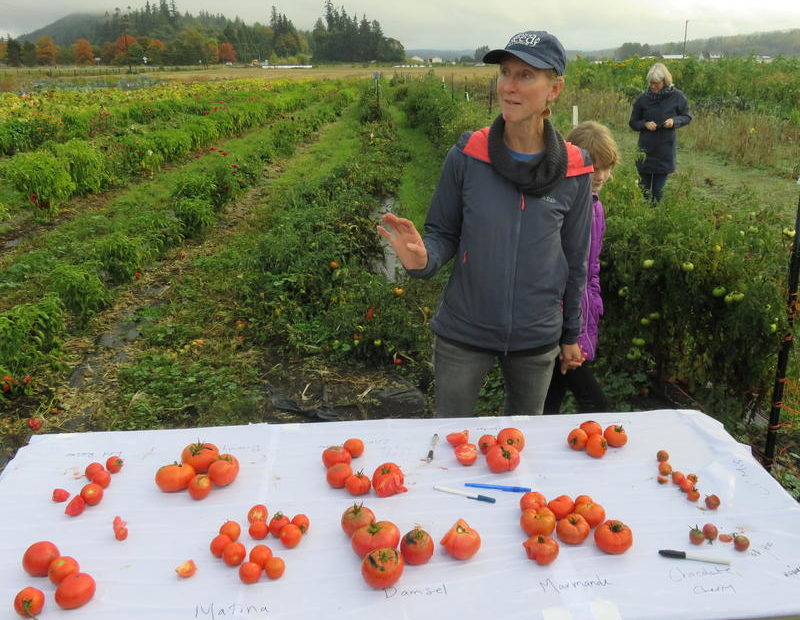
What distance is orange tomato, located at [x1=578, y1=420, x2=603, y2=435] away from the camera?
7.27ft

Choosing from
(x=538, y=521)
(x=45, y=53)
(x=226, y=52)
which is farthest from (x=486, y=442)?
→ (x=226, y=52)

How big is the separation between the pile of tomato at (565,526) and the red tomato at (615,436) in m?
0.38

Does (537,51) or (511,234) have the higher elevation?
(537,51)

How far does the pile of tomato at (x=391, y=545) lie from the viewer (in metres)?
1.59

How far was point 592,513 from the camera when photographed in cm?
180

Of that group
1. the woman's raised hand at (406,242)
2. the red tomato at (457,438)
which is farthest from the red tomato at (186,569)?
the woman's raised hand at (406,242)

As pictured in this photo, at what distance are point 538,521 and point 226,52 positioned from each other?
116032 mm

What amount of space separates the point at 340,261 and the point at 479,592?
5045mm

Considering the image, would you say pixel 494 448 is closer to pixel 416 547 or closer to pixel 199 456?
pixel 416 547

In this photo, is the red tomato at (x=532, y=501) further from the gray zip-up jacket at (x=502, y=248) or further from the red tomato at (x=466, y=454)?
the gray zip-up jacket at (x=502, y=248)

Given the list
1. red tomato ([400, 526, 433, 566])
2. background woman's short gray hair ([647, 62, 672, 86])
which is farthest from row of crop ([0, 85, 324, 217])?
red tomato ([400, 526, 433, 566])

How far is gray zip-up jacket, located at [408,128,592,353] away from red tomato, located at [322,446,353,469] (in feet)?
2.33

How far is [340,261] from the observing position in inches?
252

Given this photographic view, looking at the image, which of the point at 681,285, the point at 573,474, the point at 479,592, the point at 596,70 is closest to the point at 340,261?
the point at 681,285
